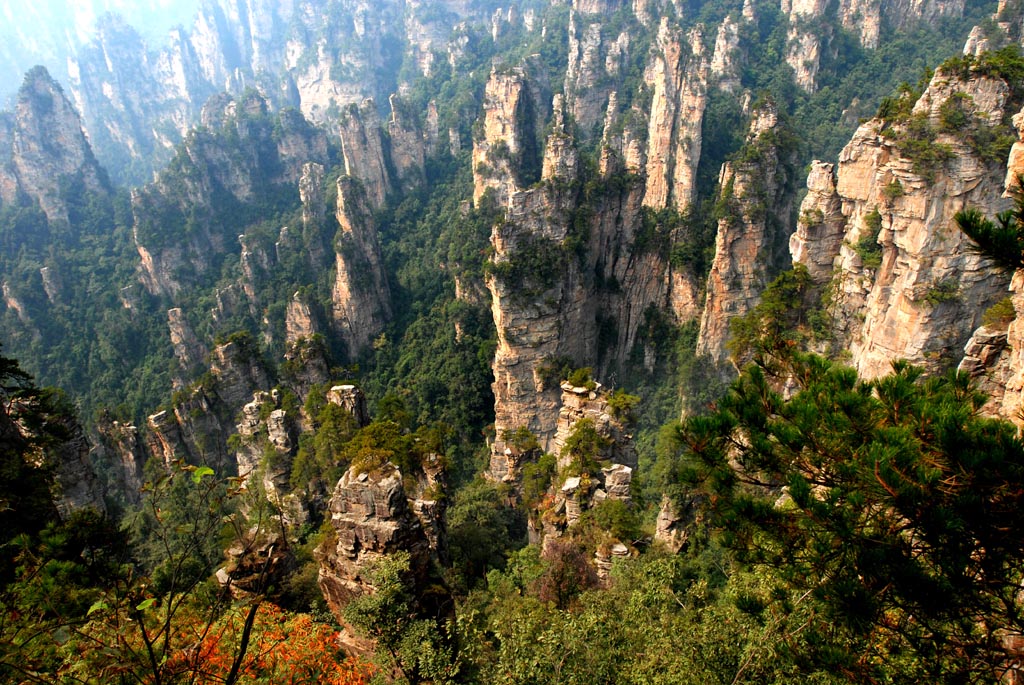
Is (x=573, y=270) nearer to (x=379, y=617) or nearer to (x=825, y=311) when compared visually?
(x=825, y=311)

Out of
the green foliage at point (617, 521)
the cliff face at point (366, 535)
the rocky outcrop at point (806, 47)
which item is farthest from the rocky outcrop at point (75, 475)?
the rocky outcrop at point (806, 47)

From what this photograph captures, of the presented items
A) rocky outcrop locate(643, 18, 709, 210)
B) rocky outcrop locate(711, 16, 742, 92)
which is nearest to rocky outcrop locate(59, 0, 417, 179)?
rocky outcrop locate(711, 16, 742, 92)

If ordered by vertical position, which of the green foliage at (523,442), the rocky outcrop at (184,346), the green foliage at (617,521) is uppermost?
the green foliage at (617,521)

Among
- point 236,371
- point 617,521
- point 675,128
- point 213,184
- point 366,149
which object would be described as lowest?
point 236,371

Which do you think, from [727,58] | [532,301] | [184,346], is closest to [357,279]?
[184,346]

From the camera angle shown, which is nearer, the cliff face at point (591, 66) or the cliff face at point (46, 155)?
the cliff face at point (46, 155)

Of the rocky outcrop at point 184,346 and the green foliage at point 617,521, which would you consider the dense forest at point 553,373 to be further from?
Answer: the rocky outcrop at point 184,346

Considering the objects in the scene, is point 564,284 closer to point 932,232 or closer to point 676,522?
point 676,522

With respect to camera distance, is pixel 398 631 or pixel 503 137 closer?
pixel 398 631
